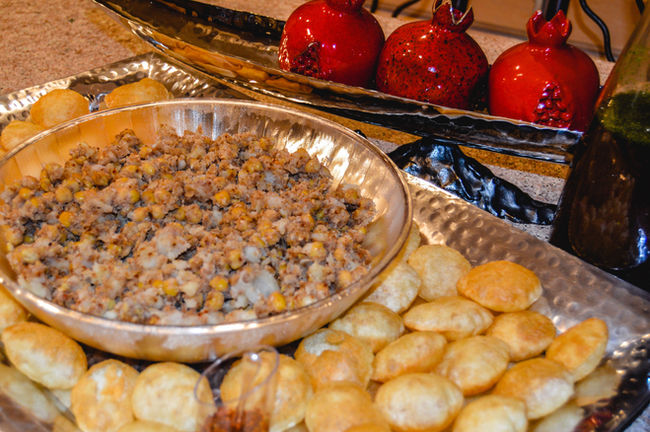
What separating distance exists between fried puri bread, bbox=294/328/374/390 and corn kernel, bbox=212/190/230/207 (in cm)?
20

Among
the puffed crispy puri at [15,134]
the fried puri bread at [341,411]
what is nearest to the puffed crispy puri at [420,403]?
the fried puri bread at [341,411]

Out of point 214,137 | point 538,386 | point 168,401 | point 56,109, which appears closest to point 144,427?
point 168,401

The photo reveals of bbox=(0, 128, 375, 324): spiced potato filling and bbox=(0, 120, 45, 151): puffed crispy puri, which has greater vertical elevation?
bbox=(0, 128, 375, 324): spiced potato filling

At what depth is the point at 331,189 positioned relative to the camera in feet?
2.69

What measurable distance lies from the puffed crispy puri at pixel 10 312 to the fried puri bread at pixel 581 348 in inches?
21.3

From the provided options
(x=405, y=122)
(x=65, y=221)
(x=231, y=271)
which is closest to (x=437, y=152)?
(x=405, y=122)

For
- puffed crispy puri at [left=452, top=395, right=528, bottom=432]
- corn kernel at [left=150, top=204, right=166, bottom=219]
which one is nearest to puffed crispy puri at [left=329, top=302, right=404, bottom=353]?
puffed crispy puri at [left=452, top=395, right=528, bottom=432]

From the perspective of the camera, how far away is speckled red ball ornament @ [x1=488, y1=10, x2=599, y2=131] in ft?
2.84

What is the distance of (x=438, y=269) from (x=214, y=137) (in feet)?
1.28

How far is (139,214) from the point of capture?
0.68m

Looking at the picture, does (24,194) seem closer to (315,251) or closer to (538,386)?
(315,251)

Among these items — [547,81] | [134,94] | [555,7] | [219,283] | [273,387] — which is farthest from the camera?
[555,7]

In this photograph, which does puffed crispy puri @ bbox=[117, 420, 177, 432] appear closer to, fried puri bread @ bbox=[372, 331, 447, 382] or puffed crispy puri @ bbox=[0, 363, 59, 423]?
puffed crispy puri @ bbox=[0, 363, 59, 423]

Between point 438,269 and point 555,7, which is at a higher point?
point 555,7
